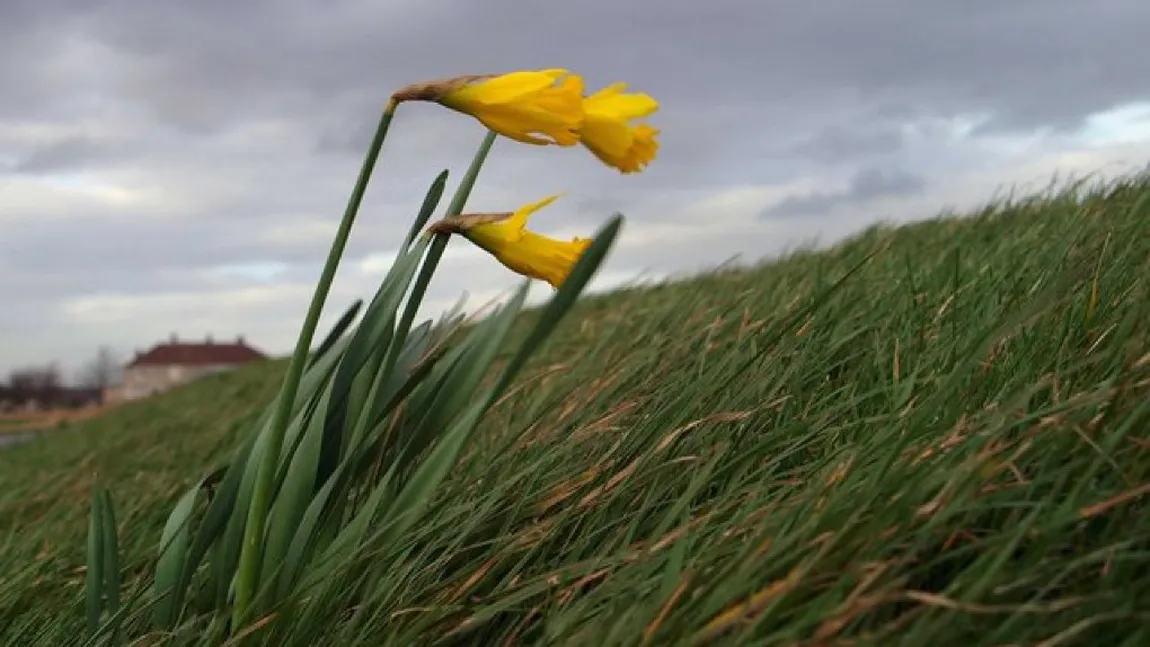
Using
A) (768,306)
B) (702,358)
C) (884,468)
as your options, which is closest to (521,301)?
(702,358)

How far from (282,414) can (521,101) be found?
59 centimetres

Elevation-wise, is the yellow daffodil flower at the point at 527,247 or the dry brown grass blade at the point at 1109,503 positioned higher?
the yellow daffodil flower at the point at 527,247

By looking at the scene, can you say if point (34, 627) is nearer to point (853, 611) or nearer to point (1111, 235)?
point (853, 611)

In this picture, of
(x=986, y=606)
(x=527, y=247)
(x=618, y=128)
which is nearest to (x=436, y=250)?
(x=527, y=247)

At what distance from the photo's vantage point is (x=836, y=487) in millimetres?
1404

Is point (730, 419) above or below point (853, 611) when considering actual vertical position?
above

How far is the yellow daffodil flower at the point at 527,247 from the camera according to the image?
1.50 m

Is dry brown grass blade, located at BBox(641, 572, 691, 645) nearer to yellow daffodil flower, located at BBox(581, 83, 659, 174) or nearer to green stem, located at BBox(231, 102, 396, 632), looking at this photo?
yellow daffodil flower, located at BBox(581, 83, 659, 174)

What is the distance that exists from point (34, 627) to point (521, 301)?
130 cm

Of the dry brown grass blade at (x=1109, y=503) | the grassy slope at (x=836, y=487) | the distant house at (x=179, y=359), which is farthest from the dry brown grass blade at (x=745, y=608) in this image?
the distant house at (x=179, y=359)

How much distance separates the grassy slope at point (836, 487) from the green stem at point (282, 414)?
0.20m

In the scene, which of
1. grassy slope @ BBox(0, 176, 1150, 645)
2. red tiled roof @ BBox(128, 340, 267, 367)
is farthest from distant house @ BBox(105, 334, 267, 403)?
grassy slope @ BBox(0, 176, 1150, 645)

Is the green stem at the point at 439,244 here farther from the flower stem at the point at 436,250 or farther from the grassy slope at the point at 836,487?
the grassy slope at the point at 836,487

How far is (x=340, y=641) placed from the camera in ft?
4.98
